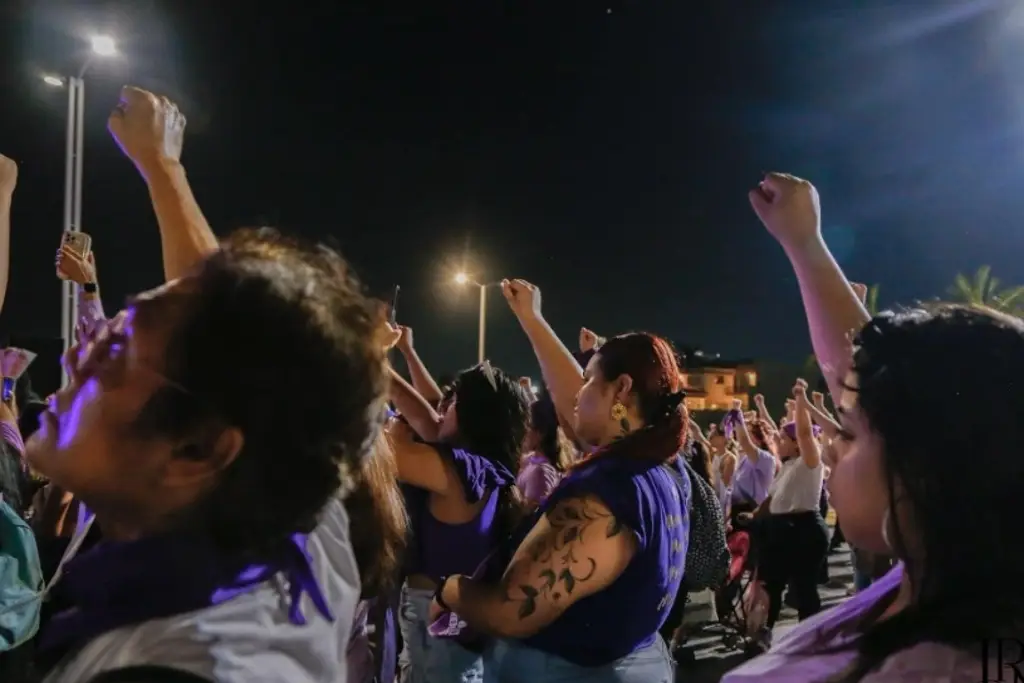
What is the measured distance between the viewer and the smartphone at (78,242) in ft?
10.7

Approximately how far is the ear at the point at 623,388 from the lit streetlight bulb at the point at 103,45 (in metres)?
7.85

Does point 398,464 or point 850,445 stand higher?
point 850,445

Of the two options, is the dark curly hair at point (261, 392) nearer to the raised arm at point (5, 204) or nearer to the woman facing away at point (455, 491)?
the raised arm at point (5, 204)

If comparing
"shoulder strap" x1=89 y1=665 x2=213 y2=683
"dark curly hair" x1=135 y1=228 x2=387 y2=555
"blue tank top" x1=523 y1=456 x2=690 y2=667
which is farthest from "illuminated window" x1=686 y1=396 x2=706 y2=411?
"shoulder strap" x1=89 y1=665 x2=213 y2=683

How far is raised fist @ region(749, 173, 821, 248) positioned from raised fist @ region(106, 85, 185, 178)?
1.51 metres

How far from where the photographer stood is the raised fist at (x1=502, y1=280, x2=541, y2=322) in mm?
3857

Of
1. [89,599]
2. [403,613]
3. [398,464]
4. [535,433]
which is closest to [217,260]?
[89,599]

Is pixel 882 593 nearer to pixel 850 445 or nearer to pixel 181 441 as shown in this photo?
pixel 850 445

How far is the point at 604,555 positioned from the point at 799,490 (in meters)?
5.17

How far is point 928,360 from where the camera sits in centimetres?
133

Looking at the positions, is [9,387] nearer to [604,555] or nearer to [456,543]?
[456,543]

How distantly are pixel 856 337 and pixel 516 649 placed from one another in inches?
56.9

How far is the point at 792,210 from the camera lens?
76.0 inches

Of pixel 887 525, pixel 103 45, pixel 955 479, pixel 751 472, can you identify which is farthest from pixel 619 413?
pixel 103 45
